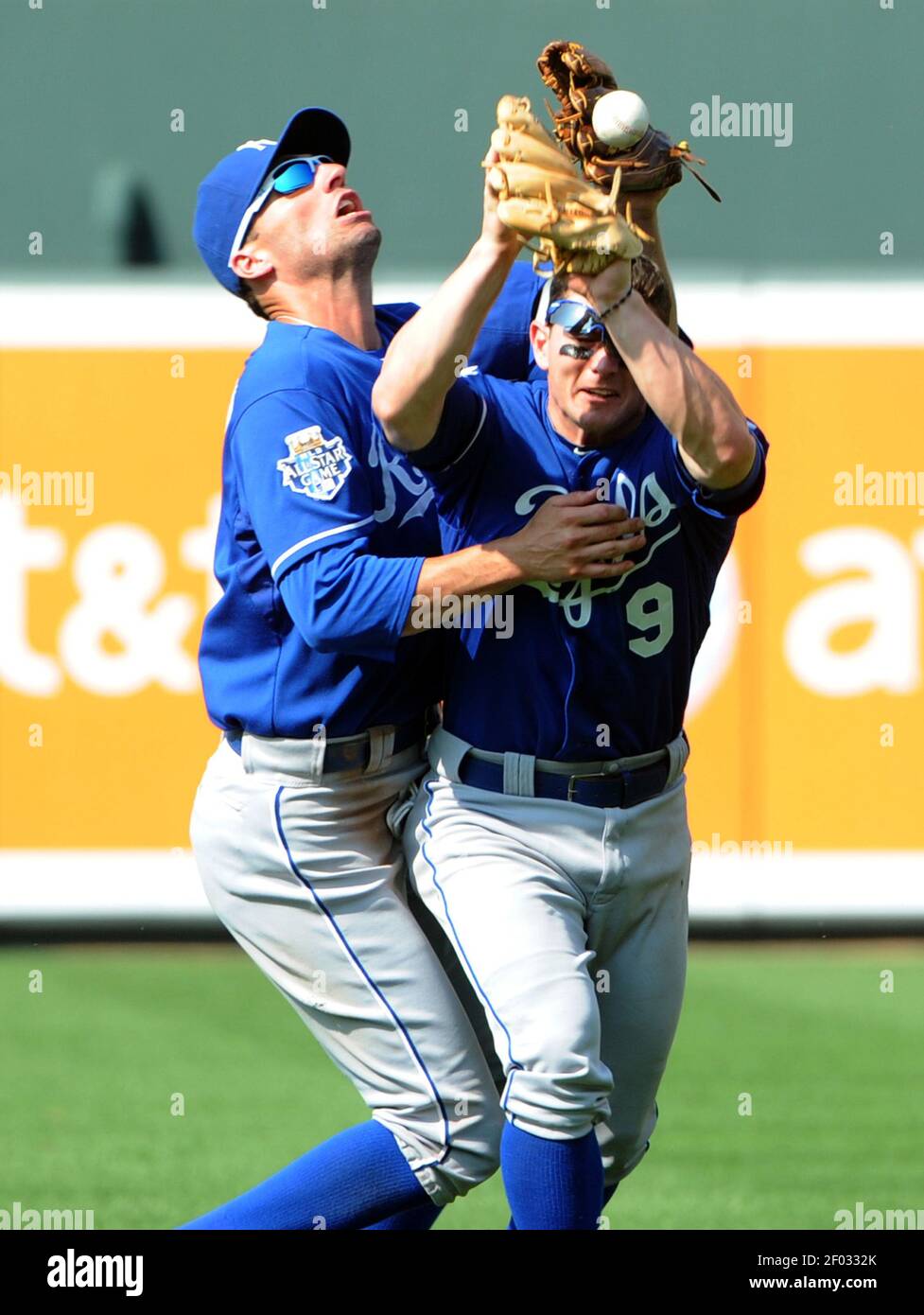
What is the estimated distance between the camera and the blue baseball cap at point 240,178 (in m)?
3.45

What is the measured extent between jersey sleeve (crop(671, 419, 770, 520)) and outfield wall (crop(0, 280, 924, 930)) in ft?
11.0

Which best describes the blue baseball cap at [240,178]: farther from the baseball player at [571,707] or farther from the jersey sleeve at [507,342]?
the baseball player at [571,707]

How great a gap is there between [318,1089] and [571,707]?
2.34 meters

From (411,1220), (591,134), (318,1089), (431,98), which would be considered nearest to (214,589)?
(318,1089)

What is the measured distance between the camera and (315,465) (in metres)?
2.99

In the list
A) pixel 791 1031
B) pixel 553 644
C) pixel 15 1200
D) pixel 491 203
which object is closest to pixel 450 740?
pixel 553 644

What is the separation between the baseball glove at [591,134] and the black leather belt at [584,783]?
0.94 metres

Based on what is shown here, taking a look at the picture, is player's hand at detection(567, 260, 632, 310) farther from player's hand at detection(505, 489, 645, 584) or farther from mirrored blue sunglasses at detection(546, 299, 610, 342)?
player's hand at detection(505, 489, 645, 584)

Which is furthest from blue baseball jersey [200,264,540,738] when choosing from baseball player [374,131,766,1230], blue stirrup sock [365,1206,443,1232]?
blue stirrup sock [365,1206,443,1232]

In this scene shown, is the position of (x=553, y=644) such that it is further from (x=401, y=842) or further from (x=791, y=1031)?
(x=791, y=1031)

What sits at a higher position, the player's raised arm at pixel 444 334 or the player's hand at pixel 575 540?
the player's raised arm at pixel 444 334

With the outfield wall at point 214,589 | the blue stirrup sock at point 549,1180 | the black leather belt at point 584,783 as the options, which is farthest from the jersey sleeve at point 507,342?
the outfield wall at point 214,589

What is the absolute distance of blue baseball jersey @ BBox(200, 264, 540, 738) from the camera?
2900mm

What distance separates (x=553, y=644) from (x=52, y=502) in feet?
12.2
